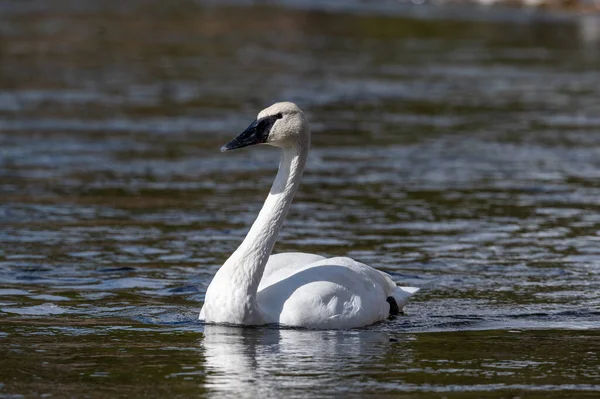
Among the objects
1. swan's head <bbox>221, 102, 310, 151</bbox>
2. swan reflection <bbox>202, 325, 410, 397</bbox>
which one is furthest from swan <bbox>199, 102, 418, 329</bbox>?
swan reflection <bbox>202, 325, 410, 397</bbox>

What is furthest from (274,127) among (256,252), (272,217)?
(256,252)

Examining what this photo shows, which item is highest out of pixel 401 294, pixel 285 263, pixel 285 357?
pixel 285 263

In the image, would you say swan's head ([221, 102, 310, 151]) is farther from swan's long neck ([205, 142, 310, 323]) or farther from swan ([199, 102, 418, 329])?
swan's long neck ([205, 142, 310, 323])

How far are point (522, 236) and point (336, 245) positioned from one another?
2032mm

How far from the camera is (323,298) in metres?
10.5

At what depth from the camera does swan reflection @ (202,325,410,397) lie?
28.6 ft

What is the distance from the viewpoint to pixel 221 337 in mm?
10203

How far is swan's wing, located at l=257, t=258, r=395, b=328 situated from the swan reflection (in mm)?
114

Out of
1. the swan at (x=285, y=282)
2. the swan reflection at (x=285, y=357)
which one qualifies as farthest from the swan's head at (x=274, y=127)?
the swan reflection at (x=285, y=357)

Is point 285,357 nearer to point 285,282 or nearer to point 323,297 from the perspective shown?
point 323,297

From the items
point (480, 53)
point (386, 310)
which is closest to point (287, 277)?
point (386, 310)

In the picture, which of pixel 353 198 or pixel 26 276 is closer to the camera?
pixel 26 276

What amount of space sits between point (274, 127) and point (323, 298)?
4.50ft

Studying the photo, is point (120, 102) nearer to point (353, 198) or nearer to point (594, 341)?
point (353, 198)
